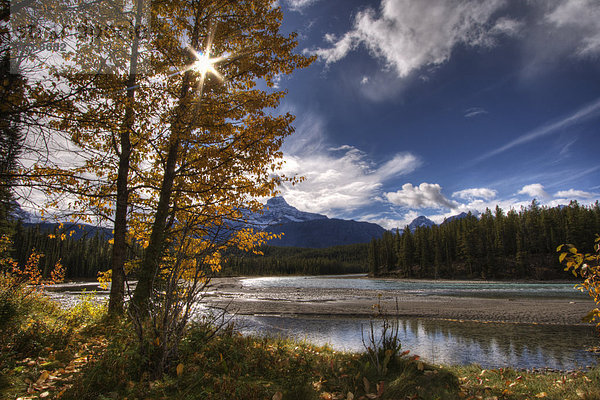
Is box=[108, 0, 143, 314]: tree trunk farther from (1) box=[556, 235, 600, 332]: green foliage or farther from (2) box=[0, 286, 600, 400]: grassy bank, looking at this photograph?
(1) box=[556, 235, 600, 332]: green foliage

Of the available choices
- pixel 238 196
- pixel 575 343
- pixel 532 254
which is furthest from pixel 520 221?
pixel 238 196

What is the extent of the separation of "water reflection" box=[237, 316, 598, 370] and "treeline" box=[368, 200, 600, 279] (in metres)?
77.7

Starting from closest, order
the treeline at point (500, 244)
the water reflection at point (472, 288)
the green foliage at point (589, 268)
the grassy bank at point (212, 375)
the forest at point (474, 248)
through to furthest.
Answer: the green foliage at point (589, 268) < the grassy bank at point (212, 375) < the water reflection at point (472, 288) < the forest at point (474, 248) < the treeline at point (500, 244)

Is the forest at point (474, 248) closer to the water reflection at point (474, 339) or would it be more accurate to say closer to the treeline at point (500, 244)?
the treeline at point (500, 244)

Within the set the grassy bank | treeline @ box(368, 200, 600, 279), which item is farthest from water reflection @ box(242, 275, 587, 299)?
the grassy bank

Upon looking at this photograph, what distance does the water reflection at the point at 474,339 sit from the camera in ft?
31.8

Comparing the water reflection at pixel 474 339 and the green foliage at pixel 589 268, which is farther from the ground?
the green foliage at pixel 589 268

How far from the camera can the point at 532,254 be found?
80.9 metres

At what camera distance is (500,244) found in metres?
82.6

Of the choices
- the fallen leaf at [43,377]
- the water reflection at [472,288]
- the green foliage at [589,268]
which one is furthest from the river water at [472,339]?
the water reflection at [472,288]

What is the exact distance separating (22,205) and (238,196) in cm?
401

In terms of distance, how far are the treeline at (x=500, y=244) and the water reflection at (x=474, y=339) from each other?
7775 centimetres

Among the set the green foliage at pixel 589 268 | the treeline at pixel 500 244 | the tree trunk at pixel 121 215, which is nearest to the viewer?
the green foliage at pixel 589 268

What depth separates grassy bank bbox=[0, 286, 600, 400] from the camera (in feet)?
11.9
